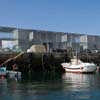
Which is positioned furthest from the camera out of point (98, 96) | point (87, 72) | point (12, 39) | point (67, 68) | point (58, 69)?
point (12, 39)

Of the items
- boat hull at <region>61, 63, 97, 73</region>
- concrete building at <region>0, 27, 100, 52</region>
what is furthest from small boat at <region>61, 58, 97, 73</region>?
concrete building at <region>0, 27, 100, 52</region>

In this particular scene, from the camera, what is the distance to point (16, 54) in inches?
3501

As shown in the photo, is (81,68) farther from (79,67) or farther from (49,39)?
(49,39)

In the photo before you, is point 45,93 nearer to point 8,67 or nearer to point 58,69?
point 8,67

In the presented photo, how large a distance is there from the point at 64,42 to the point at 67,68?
32.8m

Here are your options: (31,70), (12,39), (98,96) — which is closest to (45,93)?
(98,96)

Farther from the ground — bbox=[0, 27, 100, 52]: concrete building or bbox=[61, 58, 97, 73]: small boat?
bbox=[0, 27, 100, 52]: concrete building

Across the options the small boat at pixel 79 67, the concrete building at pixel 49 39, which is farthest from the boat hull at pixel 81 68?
the concrete building at pixel 49 39

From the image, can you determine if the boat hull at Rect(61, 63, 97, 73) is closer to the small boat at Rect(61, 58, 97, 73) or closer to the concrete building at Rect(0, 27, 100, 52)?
the small boat at Rect(61, 58, 97, 73)

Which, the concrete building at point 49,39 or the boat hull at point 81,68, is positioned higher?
the concrete building at point 49,39

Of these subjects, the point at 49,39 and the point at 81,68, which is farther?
the point at 49,39

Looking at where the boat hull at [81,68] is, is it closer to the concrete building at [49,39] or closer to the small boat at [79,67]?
the small boat at [79,67]

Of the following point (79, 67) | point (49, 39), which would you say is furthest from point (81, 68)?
point (49, 39)

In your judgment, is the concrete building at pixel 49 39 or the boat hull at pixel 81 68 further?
the concrete building at pixel 49 39
